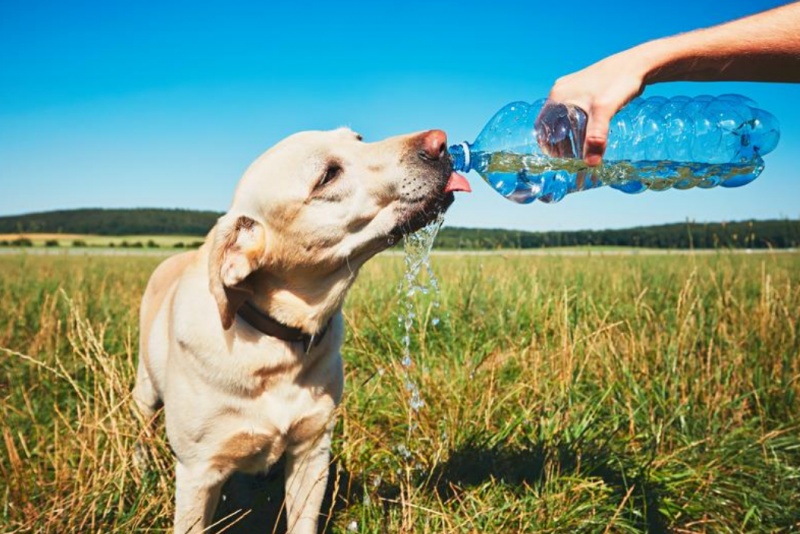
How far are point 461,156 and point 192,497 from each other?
77.8 inches

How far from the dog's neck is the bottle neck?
2.59 feet

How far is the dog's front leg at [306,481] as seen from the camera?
2.44 metres

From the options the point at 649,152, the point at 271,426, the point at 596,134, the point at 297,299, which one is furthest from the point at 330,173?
the point at 649,152

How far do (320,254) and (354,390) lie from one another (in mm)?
1421

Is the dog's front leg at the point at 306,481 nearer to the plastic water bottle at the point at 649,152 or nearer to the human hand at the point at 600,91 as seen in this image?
the plastic water bottle at the point at 649,152

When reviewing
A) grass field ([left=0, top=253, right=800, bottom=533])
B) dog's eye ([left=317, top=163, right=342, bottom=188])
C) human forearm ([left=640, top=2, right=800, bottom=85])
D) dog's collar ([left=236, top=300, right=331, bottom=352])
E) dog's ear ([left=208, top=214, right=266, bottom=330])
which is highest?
human forearm ([left=640, top=2, right=800, bottom=85])

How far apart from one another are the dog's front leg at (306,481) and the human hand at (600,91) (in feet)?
5.73

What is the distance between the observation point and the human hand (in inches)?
62.6

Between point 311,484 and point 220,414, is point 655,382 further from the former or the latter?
point 220,414

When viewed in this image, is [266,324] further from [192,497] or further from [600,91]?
[600,91]

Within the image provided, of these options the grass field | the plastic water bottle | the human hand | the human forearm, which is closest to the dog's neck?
the grass field

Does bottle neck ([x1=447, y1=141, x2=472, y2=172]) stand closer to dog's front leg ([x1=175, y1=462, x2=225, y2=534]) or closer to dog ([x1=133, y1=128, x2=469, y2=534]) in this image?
dog ([x1=133, y1=128, x2=469, y2=534])

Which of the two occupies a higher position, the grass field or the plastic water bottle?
the plastic water bottle

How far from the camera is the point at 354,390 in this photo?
11.7 ft
